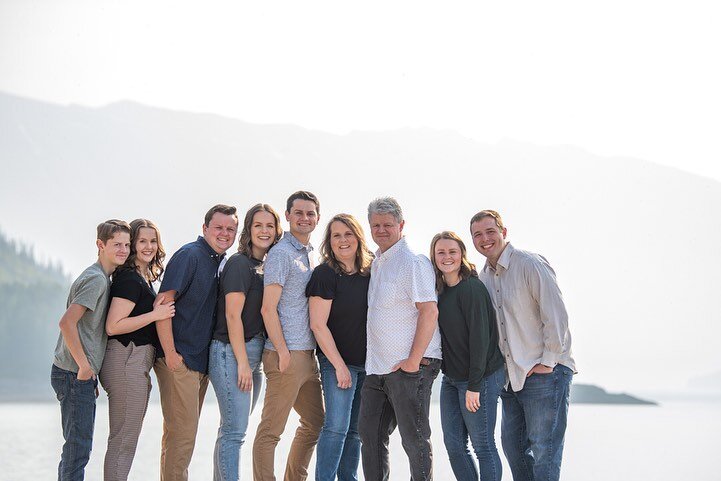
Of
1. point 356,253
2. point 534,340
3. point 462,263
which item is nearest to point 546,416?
point 534,340

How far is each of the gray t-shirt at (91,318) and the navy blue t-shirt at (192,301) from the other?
0.31 meters

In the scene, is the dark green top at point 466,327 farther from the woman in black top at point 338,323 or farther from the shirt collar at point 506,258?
the woman in black top at point 338,323

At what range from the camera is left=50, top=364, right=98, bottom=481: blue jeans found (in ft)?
12.9

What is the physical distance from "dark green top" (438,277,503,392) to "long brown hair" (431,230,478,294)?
0.04 m

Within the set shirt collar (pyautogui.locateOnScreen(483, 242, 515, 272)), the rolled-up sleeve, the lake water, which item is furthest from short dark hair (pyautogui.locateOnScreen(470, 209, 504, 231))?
the lake water

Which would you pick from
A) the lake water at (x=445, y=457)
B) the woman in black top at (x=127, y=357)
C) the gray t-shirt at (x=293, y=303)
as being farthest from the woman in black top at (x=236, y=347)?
the lake water at (x=445, y=457)

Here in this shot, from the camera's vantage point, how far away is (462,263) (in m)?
4.18

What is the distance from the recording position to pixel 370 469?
4039 millimetres

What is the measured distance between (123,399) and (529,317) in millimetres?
2204

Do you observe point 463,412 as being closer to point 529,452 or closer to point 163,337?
point 529,452

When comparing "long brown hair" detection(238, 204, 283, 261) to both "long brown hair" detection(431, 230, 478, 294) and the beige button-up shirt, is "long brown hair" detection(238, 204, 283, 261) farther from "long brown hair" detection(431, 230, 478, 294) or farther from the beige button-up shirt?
the beige button-up shirt

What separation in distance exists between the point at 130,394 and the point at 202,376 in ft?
1.28

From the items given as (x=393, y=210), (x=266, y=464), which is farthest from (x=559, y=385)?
(x=266, y=464)

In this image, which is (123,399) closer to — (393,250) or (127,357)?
(127,357)
